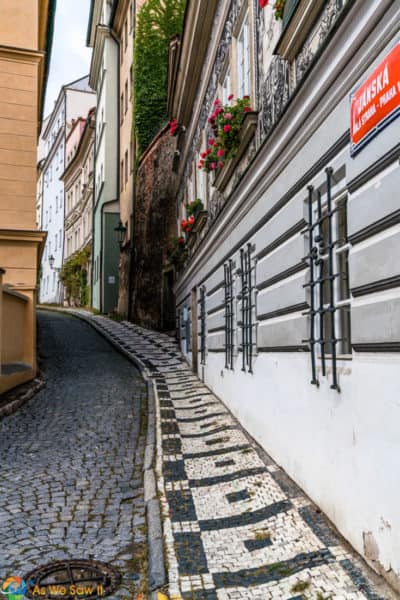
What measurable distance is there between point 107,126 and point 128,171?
466 cm

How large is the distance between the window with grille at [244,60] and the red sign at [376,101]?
4.47m

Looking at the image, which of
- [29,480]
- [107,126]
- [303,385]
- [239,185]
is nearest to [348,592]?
[303,385]

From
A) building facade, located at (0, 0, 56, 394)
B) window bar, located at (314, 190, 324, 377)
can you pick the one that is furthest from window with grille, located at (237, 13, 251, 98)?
building facade, located at (0, 0, 56, 394)

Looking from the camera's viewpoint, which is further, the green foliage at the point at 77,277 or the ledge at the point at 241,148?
the green foliage at the point at 77,277

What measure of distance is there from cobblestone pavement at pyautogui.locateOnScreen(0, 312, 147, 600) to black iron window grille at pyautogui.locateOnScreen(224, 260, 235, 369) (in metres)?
1.66

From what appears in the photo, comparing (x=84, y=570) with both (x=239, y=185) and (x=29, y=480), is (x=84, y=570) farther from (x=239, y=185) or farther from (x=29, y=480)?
(x=239, y=185)

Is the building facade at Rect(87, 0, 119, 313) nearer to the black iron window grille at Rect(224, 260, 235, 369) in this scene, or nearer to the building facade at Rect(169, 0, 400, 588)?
the black iron window grille at Rect(224, 260, 235, 369)

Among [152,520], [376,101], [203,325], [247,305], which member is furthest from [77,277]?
[376,101]

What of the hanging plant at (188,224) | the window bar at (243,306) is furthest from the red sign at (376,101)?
the hanging plant at (188,224)

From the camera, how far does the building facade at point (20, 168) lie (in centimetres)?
1206

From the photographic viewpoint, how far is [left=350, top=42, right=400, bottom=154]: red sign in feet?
10.9

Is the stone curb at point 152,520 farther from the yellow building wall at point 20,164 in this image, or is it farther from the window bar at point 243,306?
the yellow building wall at point 20,164

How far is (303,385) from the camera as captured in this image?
508 cm

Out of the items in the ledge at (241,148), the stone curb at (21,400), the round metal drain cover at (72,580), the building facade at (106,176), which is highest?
the building facade at (106,176)
